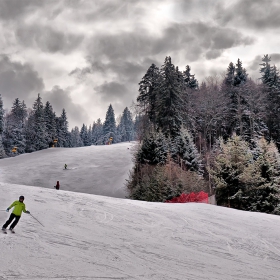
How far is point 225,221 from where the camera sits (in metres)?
16.5

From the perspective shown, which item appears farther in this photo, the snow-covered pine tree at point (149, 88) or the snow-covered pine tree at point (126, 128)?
the snow-covered pine tree at point (126, 128)

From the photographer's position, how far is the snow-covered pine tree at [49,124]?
255ft

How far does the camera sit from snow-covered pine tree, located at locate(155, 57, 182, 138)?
41.3 meters

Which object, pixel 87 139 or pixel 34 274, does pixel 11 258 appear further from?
pixel 87 139

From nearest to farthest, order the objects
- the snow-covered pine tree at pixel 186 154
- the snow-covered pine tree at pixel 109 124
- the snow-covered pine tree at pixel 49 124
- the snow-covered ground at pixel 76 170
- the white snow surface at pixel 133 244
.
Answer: the white snow surface at pixel 133 244, the snow-covered pine tree at pixel 186 154, the snow-covered ground at pixel 76 170, the snow-covered pine tree at pixel 49 124, the snow-covered pine tree at pixel 109 124

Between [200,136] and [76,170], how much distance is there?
22187mm

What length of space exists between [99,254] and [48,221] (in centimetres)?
447

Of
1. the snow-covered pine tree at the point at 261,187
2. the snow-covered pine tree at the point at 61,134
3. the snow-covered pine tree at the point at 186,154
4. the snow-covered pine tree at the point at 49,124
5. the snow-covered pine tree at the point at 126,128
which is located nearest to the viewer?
the snow-covered pine tree at the point at 261,187

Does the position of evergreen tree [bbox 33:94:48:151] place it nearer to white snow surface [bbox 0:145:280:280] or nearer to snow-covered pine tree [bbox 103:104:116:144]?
snow-covered pine tree [bbox 103:104:116:144]

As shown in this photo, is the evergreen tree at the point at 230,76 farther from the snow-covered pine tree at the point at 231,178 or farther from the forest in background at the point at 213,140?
the snow-covered pine tree at the point at 231,178

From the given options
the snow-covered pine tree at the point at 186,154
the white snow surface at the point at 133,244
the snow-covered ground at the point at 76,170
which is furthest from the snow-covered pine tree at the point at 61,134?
the white snow surface at the point at 133,244

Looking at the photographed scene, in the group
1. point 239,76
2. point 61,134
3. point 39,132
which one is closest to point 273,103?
point 239,76

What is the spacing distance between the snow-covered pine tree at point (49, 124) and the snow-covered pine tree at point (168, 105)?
43.5m

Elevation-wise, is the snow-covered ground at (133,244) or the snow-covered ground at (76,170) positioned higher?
the snow-covered ground at (76,170)
